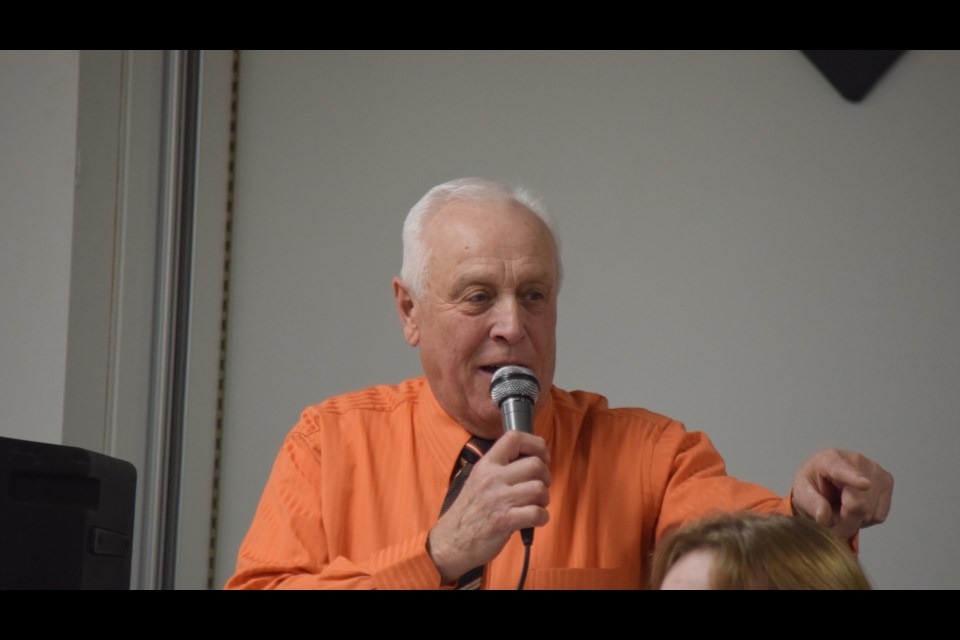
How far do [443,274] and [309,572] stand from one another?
528mm

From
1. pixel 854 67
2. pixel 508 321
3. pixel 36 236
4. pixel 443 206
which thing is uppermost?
pixel 854 67

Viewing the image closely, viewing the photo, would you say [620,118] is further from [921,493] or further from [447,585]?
[447,585]

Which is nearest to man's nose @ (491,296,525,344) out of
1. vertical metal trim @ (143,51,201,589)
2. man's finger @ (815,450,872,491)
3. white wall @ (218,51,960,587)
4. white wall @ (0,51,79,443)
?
man's finger @ (815,450,872,491)

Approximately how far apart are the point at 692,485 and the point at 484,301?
46 centimetres

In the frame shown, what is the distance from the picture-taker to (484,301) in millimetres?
Answer: 1849

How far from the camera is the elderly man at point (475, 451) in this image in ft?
5.95

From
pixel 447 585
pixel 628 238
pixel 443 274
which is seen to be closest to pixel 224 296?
pixel 628 238

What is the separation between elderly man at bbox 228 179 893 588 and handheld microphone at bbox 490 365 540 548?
0.37 ft

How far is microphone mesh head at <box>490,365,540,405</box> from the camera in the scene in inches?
65.3

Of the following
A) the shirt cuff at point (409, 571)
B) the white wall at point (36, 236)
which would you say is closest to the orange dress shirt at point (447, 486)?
the shirt cuff at point (409, 571)

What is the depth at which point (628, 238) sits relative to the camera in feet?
9.86

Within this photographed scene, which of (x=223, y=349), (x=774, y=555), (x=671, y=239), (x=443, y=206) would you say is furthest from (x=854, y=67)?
(x=774, y=555)

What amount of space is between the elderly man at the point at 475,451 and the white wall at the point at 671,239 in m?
0.98

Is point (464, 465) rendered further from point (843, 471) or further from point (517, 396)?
point (843, 471)
